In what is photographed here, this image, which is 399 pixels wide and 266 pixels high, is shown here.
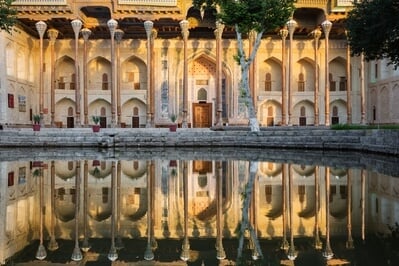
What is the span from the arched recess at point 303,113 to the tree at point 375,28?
16710 mm

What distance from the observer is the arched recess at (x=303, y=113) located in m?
34.3

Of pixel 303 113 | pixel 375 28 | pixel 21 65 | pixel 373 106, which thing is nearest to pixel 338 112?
pixel 373 106

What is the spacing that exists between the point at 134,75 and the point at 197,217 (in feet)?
97.1

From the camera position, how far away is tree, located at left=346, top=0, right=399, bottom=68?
48.4ft

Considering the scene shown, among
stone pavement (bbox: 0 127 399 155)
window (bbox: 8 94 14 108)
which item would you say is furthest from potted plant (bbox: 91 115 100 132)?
window (bbox: 8 94 14 108)

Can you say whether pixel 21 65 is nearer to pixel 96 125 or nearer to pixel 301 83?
pixel 96 125

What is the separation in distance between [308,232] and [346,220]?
74 cm

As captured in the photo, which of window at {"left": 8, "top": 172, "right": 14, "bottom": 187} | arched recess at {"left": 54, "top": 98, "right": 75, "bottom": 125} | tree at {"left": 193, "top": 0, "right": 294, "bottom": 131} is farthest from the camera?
arched recess at {"left": 54, "top": 98, "right": 75, "bottom": 125}

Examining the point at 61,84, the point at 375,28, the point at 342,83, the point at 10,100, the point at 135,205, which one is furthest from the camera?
the point at 342,83

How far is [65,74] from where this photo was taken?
110ft

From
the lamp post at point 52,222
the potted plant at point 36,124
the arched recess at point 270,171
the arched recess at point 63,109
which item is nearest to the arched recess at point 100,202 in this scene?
the lamp post at point 52,222

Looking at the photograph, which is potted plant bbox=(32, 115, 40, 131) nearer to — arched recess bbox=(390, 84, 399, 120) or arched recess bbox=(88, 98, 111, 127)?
arched recess bbox=(88, 98, 111, 127)

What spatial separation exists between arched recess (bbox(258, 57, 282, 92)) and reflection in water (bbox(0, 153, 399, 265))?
2583 cm

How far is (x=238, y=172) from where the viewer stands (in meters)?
9.58
